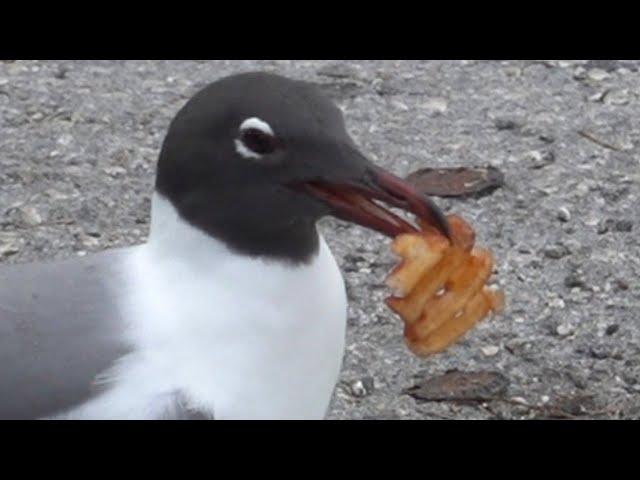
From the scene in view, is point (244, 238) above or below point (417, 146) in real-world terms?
above

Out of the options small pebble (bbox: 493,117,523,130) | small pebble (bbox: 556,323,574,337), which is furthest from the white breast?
small pebble (bbox: 493,117,523,130)

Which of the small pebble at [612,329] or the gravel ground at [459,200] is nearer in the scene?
the gravel ground at [459,200]

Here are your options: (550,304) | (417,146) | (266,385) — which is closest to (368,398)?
(550,304)

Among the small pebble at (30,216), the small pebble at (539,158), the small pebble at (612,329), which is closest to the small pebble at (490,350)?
the small pebble at (612,329)

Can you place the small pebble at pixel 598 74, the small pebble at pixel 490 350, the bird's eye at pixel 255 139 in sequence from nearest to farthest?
the bird's eye at pixel 255 139
the small pebble at pixel 490 350
the small pebble at pixel 598 74

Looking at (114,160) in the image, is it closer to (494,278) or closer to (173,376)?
(494,278)

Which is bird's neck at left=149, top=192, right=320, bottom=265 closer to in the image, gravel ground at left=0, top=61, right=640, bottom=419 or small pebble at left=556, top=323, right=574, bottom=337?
gravel ground at left=0, top=61, right=640, bottom=419

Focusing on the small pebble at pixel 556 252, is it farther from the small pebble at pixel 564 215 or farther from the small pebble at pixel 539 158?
the small pebble at pixel 539 158

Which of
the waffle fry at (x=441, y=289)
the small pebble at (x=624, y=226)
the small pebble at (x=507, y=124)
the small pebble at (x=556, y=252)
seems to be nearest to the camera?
the waffle fry at (x=441, y=289)
